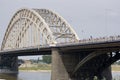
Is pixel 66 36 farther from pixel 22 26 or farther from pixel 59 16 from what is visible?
pixel 22 26

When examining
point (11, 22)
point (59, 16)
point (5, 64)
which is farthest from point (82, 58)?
point (5, 64)

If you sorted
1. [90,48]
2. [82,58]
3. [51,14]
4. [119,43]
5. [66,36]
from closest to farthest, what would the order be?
[119,43] → [90,48] → [82,58] → [66,36] → [51,14]

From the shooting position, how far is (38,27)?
102 meters

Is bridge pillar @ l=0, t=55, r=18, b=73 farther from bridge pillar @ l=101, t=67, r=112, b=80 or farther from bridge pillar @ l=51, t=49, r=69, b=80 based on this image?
bridge pillar @ l=101, t=67, r=112, b=80

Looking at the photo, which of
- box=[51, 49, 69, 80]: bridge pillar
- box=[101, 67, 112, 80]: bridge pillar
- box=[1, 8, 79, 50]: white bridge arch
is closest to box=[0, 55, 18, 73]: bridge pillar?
box=[1, 8, 79, 50]: white bridge arch

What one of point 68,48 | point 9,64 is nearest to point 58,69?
point 68,48

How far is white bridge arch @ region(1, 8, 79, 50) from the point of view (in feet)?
308

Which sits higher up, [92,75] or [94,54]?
[94,54]

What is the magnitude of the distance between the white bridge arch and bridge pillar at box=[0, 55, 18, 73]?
641 cm

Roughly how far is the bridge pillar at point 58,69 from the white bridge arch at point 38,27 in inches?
290

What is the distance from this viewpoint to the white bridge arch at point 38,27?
308 feet

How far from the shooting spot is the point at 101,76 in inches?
2972

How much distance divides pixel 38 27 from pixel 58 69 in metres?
27.4

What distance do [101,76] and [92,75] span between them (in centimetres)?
166
